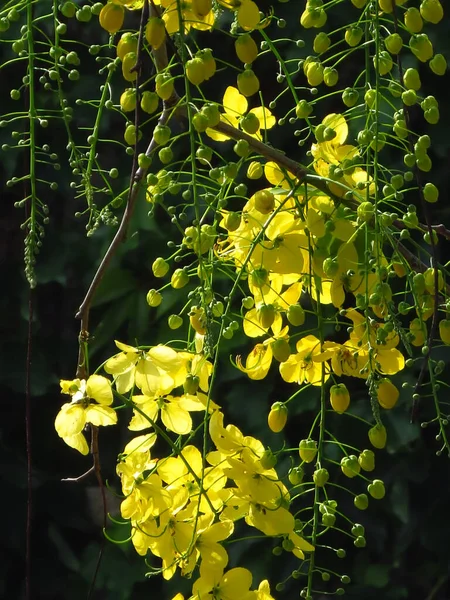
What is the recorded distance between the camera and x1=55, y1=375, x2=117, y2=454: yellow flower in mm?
616

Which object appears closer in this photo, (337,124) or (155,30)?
(155,30)

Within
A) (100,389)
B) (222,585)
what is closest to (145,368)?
(100,389)

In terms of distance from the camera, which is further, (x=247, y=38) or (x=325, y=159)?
(x=325, y=159)

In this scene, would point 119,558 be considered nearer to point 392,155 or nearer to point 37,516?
point 37,516

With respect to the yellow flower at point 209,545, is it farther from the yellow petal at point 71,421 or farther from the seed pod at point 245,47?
the seed pod at point 245,47

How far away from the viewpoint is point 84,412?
625 millimetres

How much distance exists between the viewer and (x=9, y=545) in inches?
59.7

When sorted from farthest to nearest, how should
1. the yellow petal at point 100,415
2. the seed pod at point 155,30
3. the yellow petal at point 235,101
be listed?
the yellow petal at point 235,101 < the yellow petal at point 100,415 < the seed pod at point 155,30

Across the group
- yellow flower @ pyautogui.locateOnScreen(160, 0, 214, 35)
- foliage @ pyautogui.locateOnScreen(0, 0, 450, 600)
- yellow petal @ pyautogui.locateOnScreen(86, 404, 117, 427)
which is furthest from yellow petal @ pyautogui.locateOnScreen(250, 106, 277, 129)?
yellow petal @ pyautogui.locateOnScreen(86, 404, 117, 427)

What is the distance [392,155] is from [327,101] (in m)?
0.13

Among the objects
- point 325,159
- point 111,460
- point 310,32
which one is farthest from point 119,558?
point 325,159

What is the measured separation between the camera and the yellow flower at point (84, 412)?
0.62 meters

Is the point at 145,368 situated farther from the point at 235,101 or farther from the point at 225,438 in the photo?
the point at 235,101

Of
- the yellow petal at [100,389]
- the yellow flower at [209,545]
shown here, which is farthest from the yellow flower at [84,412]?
the yellow flower at [209,545]
